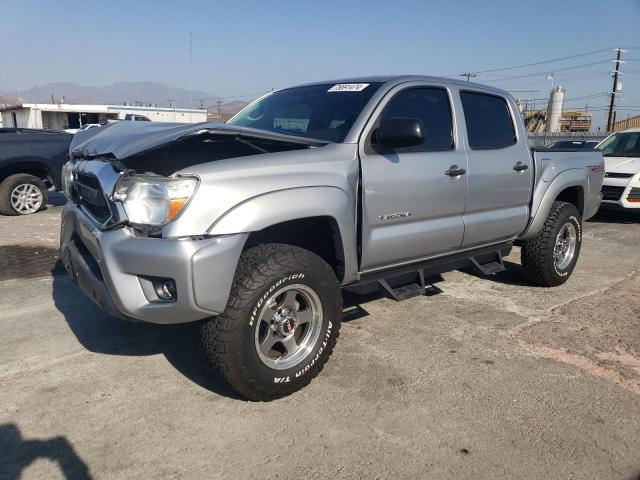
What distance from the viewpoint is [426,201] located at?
384 centimetres

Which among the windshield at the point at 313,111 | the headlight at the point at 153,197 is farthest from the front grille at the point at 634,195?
the headlight at the point at 153,197

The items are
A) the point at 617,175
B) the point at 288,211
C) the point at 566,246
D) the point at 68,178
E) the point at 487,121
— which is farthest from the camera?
the point at 617,175

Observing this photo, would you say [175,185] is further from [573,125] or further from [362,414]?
[573,125]

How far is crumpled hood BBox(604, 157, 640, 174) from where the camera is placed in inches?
378

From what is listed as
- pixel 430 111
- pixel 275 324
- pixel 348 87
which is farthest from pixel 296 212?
pixel 430 111

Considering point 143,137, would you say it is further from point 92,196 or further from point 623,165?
point 623,165

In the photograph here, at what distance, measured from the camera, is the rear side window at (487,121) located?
4391 millimetres

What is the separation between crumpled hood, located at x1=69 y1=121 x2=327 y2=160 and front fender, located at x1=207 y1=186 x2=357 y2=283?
409mm

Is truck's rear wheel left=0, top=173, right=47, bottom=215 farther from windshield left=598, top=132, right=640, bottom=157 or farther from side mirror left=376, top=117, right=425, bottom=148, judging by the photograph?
windshield left=598, top=132, right=640, bottom=157

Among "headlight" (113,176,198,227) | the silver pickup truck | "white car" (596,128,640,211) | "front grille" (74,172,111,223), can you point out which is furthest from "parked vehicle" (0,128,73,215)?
"white car" (596,128,640,211)

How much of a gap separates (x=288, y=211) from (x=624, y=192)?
28.7ft

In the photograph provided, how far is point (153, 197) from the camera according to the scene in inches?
107

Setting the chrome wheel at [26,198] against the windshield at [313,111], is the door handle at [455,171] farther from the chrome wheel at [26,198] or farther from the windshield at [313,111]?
the chrome wheel at [26,198]

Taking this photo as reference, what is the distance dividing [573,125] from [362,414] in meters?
62.5
